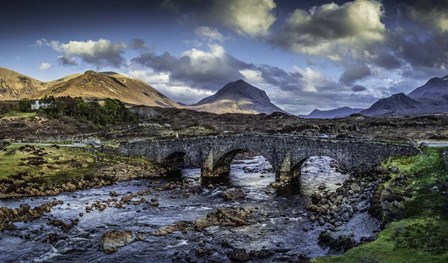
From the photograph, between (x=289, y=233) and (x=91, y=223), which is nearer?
(x=289, y=233)

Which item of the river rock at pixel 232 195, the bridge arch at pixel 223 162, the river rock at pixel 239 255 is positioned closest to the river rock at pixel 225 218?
the river rock at pixel 232 195

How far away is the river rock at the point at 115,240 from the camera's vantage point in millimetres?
34125

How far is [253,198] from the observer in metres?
52.2

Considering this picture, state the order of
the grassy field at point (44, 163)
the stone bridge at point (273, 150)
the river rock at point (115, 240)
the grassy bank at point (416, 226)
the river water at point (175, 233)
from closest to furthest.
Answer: the grassy bank at point (416, 226) → the river water at point (175, 233) → the river rock at point (115, 240) → the stone bridge at point (273, 150) → the grassy field at point (44, 163)

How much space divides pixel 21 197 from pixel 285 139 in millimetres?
38581

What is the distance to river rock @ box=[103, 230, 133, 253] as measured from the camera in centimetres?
3412

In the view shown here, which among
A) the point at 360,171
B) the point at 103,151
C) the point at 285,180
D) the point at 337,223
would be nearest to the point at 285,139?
the point at 285,180

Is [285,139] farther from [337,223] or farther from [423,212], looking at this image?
[423,212]

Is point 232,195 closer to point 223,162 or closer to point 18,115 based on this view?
point 223,162

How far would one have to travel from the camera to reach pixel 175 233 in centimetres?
3850

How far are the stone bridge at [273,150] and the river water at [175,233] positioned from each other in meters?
4.67

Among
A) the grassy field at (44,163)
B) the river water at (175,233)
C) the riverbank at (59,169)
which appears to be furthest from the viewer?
the grassy field at (44,163)

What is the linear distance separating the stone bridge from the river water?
467cm

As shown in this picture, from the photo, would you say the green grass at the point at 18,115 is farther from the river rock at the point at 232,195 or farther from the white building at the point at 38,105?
the river rock at the point at 232,195
